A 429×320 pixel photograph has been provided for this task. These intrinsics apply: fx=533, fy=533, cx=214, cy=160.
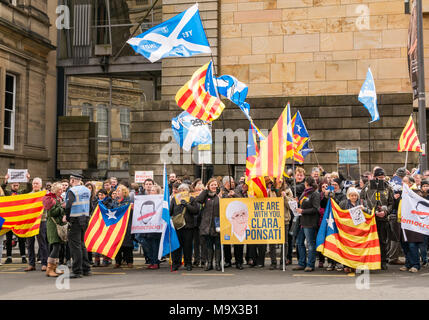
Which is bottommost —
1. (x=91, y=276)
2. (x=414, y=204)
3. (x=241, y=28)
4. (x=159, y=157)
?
(x=91, y=276)

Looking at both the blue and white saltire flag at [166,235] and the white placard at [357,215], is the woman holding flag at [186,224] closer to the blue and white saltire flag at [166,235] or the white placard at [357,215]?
the blue and white saltire flag at [166,235]

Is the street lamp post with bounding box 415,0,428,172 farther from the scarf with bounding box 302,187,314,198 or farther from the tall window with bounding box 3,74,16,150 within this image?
the tall window with bounding box 3,74,16,150

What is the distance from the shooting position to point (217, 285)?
9.27 metres

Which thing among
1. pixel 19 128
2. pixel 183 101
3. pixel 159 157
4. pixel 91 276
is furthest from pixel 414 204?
pixel 19 128

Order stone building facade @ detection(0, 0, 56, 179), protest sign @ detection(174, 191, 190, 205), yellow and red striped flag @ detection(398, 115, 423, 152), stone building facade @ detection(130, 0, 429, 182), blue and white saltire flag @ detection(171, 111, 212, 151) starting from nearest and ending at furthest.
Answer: protest sign @ detection(174, 191, 190, 205) → yellow and red striped flag @ detection(398, 115, 423, 152) → blue and white saltire flag @ detection(171, 111, 212, 151) → stone building facade @ detection(130, 0, 429, 182) → stone building facade @ detection(0, 0, 56, 179)

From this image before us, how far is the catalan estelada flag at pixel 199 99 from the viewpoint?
40.3ft

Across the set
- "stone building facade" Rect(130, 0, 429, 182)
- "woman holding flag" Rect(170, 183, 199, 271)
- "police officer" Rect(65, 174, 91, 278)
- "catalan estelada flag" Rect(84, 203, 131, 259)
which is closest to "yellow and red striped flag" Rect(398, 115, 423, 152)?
"stone building facade" Rect(130, 0, 429, 182)

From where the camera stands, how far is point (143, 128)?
21.8 m

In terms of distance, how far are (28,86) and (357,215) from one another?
61.8 feet

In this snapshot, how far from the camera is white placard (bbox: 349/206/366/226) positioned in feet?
34.6

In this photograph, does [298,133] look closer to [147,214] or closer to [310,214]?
[310,214]

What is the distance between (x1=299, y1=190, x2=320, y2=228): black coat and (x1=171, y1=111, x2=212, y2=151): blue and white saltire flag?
5.89 m

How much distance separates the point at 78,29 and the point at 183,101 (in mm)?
16842

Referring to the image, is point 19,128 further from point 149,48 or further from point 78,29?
point 149,48
